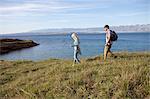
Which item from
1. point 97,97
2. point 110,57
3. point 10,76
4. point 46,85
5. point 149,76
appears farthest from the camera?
point 110,57

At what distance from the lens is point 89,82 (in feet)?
32.6

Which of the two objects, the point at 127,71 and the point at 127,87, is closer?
the point at 127,87

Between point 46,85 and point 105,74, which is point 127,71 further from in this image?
point 46,85

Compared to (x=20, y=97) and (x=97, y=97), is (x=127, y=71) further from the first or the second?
(x=20, y=97)

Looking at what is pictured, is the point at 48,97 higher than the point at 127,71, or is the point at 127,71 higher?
the point at 127,71

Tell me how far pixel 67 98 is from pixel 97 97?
33.1 inches

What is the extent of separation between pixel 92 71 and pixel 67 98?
7.48ft

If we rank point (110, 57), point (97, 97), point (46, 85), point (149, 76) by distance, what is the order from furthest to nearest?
point (110, 57) < point (46, 85) < point (149, 76) < point (97, 97)


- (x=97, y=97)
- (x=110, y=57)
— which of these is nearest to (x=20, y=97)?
(x=97, y=97)

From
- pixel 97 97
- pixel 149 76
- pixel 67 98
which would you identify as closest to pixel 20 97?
pixel 67 98

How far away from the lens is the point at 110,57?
54.9ft

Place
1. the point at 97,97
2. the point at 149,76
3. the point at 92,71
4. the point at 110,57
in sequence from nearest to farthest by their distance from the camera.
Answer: the point at 97,97
the point at 149,76
the point at 92,71
the point at 110,57

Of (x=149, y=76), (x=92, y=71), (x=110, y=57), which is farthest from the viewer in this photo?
(x=110, y=57)

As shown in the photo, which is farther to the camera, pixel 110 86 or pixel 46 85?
pixel 46 85
